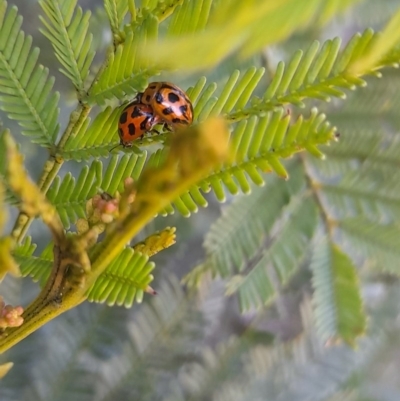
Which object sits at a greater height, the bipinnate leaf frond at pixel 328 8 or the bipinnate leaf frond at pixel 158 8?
the bipinnate leaf frond at pixel 158 8

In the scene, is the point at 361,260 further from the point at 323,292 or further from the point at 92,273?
the point at 92,273

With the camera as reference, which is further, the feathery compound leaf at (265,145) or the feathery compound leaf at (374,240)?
the feathery compound leaf at (374,240)

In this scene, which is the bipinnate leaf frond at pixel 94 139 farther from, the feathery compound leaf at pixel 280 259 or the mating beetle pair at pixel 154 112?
the feathery compound leaf at pixel 280 259

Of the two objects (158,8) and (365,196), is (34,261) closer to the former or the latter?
(158,8)

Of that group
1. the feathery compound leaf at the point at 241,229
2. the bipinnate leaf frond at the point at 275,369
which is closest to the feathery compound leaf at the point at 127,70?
the feathery compound leaf at the point at 241,229

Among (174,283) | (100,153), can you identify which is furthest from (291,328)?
(100,153)

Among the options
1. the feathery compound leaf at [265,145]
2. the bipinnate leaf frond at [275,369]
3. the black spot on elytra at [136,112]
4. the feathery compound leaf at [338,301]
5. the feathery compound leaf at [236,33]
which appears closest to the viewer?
the feathery compound leaf at [236,33]

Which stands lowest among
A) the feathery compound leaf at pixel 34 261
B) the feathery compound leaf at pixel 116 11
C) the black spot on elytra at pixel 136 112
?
the feathery compound leaf at pixel 34 261

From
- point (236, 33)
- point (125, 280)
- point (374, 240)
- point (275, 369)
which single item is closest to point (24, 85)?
point (125, 280)

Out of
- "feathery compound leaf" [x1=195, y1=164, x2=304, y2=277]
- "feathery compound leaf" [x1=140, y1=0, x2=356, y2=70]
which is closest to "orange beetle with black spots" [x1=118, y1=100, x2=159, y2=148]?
"feathery compound leaf" [x1=140, y1=0, x2=356, y2=70]
